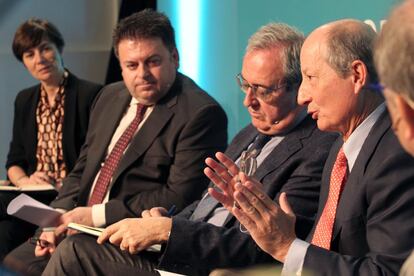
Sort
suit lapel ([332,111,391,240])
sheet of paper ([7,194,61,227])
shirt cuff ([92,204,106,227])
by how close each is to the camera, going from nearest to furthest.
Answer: suit lapel ([332,111,391,240])
sheet of paper ([7,194,61,227])
shirt cuff ([92,204,106,227])

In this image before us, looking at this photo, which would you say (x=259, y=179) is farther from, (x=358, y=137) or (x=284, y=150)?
(x=358, y=137)

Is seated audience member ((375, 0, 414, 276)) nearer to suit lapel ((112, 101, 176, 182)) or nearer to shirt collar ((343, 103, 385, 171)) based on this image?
shirt collar ((343, 103, 385, 171))

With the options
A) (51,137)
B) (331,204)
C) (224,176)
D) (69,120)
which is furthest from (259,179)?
(51,137)

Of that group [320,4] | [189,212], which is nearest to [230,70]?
[320,4]

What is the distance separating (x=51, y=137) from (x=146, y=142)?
1295 mm

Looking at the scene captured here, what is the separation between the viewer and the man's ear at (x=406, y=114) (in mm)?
1504

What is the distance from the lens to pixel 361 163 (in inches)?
99.0

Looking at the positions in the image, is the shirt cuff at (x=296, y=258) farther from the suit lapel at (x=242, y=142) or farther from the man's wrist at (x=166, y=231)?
the suit lapel at (x=242, y=142)

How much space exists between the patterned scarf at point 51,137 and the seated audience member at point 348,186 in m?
2.50

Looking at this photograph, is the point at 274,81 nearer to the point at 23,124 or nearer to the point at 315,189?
the point at 315,189

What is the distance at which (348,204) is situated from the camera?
8.27ft

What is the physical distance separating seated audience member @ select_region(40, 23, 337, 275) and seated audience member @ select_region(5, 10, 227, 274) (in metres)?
0.45

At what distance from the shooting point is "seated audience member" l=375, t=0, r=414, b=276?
1.48 metres

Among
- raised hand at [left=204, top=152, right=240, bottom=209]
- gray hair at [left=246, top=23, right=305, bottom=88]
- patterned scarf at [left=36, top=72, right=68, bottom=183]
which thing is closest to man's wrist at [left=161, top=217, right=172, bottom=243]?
raised hand at [left=204, top=152, right=240, bottom=209]
